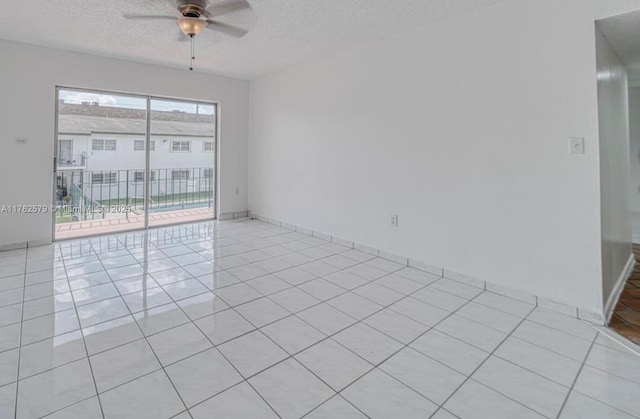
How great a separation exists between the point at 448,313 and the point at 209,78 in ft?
16.6

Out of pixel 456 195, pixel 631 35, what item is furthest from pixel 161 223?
pixel 631 35

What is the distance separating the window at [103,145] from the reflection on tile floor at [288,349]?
6.53 ft

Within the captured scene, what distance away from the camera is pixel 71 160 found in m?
4.55

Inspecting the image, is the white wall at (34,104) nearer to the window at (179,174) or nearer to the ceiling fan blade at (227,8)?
the window at (179,174)

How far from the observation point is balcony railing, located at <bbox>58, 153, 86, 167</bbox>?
445 centimetres

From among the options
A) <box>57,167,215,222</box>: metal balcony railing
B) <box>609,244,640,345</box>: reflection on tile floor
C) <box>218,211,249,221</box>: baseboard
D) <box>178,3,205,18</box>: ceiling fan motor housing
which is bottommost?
<box>609,244,640,345</box>: reflection on tile floor

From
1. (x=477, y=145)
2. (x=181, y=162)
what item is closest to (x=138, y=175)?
(x=181, y=162)

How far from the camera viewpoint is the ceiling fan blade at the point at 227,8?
9.33 ft

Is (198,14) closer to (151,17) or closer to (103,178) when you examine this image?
(151,17)

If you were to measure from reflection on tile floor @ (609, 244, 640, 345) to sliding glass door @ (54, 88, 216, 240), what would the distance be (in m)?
5.55

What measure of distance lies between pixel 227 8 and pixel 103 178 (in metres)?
3.54

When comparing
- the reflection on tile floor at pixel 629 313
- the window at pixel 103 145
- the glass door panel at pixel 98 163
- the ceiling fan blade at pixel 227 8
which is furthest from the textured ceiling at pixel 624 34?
the window at pixel 103 145

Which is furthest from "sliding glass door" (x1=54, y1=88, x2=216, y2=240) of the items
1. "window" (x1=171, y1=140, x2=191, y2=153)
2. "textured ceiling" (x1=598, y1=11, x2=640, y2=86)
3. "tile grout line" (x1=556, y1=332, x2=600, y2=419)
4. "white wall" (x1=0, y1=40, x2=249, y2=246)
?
"tile grout line" (x1=556, y1=332, x2=600, y2=419)

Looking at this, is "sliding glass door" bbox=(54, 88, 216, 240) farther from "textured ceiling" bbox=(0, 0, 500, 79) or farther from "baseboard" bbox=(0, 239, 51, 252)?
"textured ceiling" bbox=(0, 0, 500, 79)
